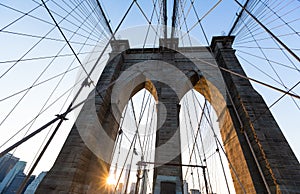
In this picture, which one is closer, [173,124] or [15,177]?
[173,124]

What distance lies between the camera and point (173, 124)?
5.99 meters

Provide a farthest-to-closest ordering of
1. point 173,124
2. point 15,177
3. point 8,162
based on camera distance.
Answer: point 15,177 < point 8,162 < point 173,124

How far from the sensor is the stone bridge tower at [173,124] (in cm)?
417

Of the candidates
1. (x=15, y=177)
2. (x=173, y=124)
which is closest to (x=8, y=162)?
(x=15, y=177)

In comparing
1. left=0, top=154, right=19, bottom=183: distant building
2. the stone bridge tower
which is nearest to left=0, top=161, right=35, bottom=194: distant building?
left=0, top=154, right=19, bottom=183: distant building

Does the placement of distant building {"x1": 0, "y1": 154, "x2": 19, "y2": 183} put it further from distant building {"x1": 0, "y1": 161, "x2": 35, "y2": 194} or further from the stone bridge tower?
the stone bridge tower

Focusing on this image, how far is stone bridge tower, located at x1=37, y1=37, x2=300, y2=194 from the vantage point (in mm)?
4168

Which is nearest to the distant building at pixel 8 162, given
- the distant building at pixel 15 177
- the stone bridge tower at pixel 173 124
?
the distant building at pixel 15 177

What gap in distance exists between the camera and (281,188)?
3.52 metres

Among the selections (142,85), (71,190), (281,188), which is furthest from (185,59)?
(71,190)

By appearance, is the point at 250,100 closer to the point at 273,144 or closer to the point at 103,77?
the point at 273,144

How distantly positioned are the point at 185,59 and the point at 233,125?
4.60m

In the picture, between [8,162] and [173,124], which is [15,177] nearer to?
[8,162]

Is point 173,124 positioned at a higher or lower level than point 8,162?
lower
